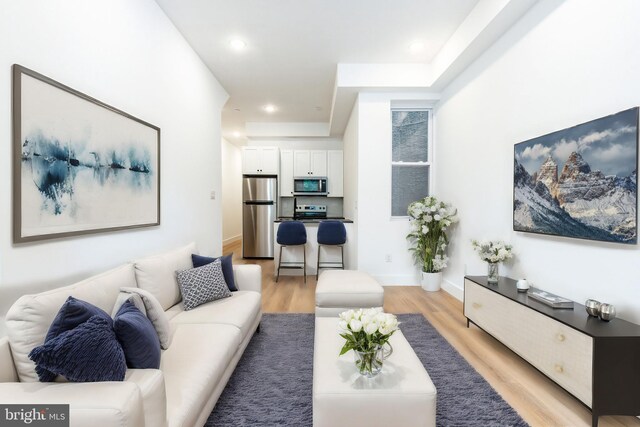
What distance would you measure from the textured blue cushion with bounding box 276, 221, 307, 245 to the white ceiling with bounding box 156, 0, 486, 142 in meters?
2.12

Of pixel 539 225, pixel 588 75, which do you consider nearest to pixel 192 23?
pixel 588 75

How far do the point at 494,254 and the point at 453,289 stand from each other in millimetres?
1364

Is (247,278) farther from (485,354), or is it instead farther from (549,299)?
(549,299)

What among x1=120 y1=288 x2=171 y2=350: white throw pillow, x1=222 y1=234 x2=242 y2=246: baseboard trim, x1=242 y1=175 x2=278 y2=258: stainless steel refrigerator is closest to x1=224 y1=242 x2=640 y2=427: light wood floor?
x1=120 y1=288 x2=171 y2=350: white throw pillow

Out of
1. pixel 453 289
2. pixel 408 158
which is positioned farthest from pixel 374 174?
pixel 453 289

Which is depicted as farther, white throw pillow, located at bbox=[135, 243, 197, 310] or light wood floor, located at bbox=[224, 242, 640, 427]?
white throw pillow, located at bbox=[135, 243, 197, 310]

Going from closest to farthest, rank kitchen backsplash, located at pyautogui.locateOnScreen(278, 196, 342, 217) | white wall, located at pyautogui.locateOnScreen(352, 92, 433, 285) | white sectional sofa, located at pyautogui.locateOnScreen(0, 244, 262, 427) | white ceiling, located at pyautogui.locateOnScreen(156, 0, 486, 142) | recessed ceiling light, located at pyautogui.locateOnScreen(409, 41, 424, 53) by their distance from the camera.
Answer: white sectional sofa, located at pyautogui.locateOnScreen(0, 244, 262, 427), white ceiling, located at pyautogui.locateOnScreen(156, 0, 486, 142), recessed ceiling light, located at pyautogui.locateOnScreen(409, 41, 424, 53), white wall, located at pyautogui.locateOnScreen(352, 92, 433, 285), kitchen backsplash, located at pyautogui.locateOnScreen(278, 196, 342, 217)

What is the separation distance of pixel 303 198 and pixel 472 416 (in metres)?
5.85

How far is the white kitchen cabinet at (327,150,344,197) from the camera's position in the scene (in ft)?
22.8

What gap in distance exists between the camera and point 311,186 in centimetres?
682

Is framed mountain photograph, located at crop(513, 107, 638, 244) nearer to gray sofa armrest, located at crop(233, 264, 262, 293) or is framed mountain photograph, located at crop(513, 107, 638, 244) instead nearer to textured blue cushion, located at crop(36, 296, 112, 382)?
gray sofa armrest, located at crop(233, 264, 262, 293)

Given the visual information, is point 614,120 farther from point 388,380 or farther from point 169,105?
point 169,105

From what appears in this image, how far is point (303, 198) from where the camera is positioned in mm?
7207

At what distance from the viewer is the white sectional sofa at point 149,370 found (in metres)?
0.97
